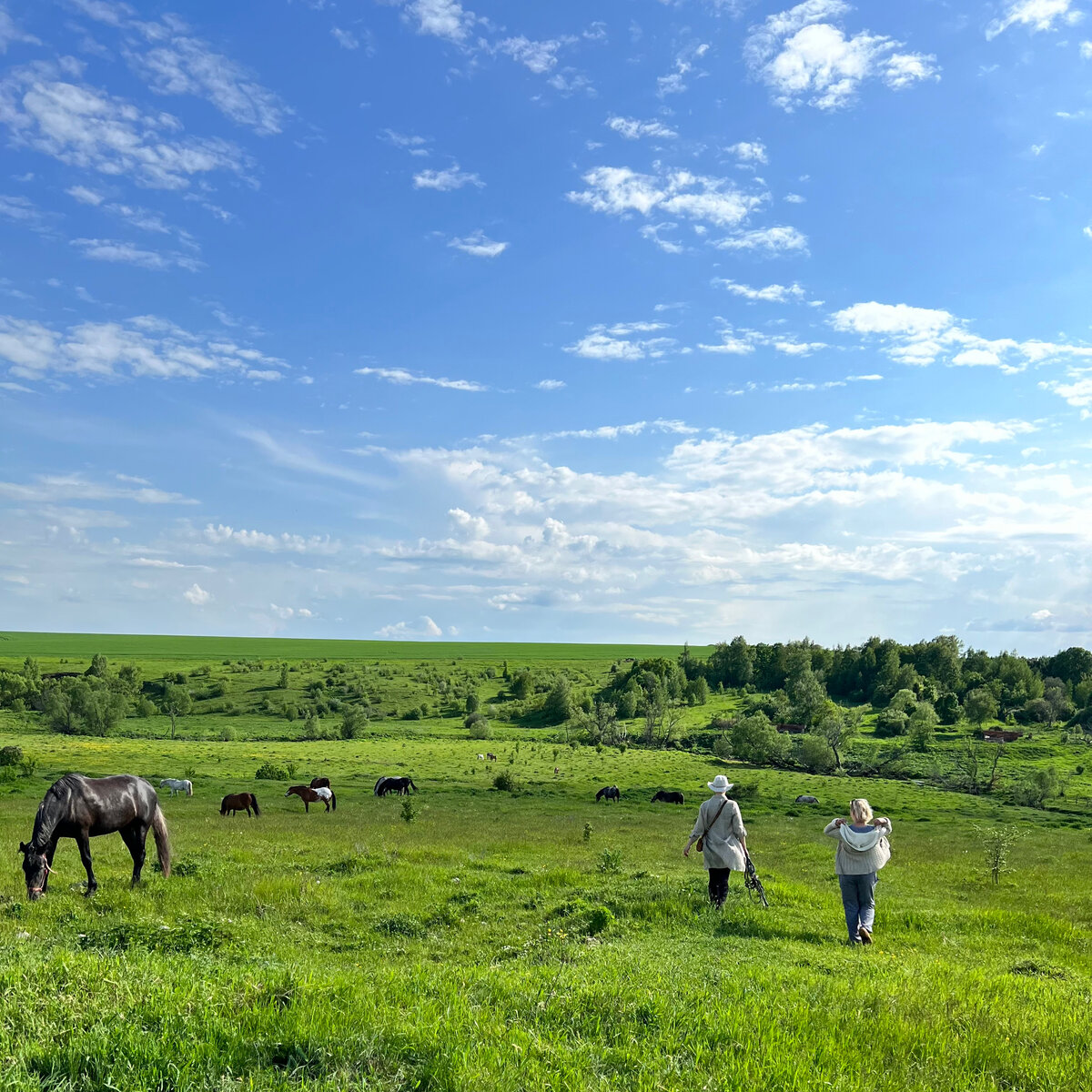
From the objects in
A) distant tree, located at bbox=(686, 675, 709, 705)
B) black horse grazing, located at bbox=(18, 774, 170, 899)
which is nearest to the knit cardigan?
black horse grazing, located at bbox=(18, 774, 170, 899)

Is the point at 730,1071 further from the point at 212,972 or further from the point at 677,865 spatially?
the point at 677,865

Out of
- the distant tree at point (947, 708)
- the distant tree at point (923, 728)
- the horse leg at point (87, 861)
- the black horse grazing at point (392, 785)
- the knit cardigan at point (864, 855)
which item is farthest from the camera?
the distant tree at point (947, 708)

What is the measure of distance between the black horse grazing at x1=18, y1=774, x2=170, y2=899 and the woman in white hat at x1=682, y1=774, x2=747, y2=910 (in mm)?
10353

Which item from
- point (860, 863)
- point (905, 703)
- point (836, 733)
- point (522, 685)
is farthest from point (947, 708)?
point (860, 863)

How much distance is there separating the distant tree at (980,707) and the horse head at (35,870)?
5563 inches

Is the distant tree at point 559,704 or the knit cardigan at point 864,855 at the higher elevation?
the knit cardigan at point 864,855

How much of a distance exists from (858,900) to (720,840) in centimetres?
233

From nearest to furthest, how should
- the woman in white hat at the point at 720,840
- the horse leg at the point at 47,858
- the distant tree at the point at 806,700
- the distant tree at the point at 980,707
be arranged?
the woman in white hat at the point at 720,840 < the horse leg at the point at 47,858 < the distant tree at the point at 980,707 < the distant tree at the point at 806,700

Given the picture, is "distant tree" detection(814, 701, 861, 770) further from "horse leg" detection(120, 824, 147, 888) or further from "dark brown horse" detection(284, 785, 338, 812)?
"horse leg" detection(120, 824, 147, 888)

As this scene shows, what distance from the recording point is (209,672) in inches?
7013

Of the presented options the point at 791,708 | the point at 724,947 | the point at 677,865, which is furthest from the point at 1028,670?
the point at 724,947

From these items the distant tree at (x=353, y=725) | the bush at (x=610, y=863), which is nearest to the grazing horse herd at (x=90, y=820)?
the bush at (x=610, y=863)

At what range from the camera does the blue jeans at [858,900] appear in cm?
1127

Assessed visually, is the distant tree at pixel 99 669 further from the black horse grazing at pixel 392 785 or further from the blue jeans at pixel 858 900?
the blue jeans at pixel 858 900
